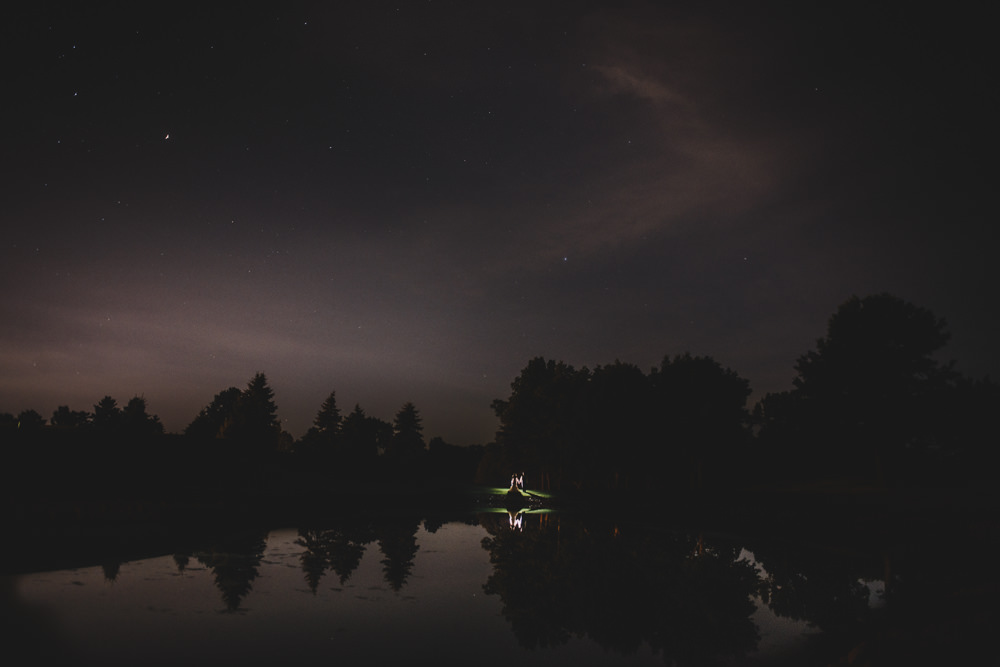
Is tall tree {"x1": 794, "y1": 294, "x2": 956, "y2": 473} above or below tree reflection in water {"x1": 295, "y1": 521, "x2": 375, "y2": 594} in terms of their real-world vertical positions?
above

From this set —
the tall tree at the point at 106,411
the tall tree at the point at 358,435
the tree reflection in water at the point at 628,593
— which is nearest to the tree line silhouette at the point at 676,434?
the tall tree at the point at 358,435

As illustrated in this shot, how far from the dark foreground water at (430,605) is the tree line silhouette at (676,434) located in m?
16.4

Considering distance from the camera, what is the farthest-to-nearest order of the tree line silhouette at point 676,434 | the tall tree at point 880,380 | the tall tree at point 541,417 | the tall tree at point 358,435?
the tall tree at point 358,435, the tall tree at point 541,417, the tall tree at point 880,380, the tree line silhouette at point 676,434

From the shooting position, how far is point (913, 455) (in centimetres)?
4547

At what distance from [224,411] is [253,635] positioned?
122m

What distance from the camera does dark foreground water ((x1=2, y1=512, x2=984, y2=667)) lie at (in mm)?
9164

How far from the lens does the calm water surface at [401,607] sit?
30.0 ft

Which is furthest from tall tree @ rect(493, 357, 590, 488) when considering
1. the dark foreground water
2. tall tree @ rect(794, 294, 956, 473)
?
the dark foreground water

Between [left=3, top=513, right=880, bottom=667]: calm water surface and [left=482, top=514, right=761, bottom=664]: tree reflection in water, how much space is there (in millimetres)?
56

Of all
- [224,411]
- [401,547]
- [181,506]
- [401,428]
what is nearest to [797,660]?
[401,547]

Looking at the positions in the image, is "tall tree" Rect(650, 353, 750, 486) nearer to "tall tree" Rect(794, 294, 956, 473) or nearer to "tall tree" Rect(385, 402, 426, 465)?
"tall tree" Rect(794, 294, 956, 473)

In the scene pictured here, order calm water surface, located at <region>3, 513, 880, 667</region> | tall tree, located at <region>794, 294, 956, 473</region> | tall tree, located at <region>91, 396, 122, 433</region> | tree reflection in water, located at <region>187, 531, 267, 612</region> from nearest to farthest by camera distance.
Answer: calm water surface, located at <region>3, 513, 880, 667</region>, tree reflection in water, located at <region>187, 531, 267, 612</region>, tall tree, located at <region>794, 294, 956, 473</region>, tall tree, located at <region>91, 396, 122, 433</region>

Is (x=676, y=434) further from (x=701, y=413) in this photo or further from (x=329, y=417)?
(x=329, y=417)

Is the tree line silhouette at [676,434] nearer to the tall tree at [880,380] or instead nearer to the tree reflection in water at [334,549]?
the tall tree at [880,380]
